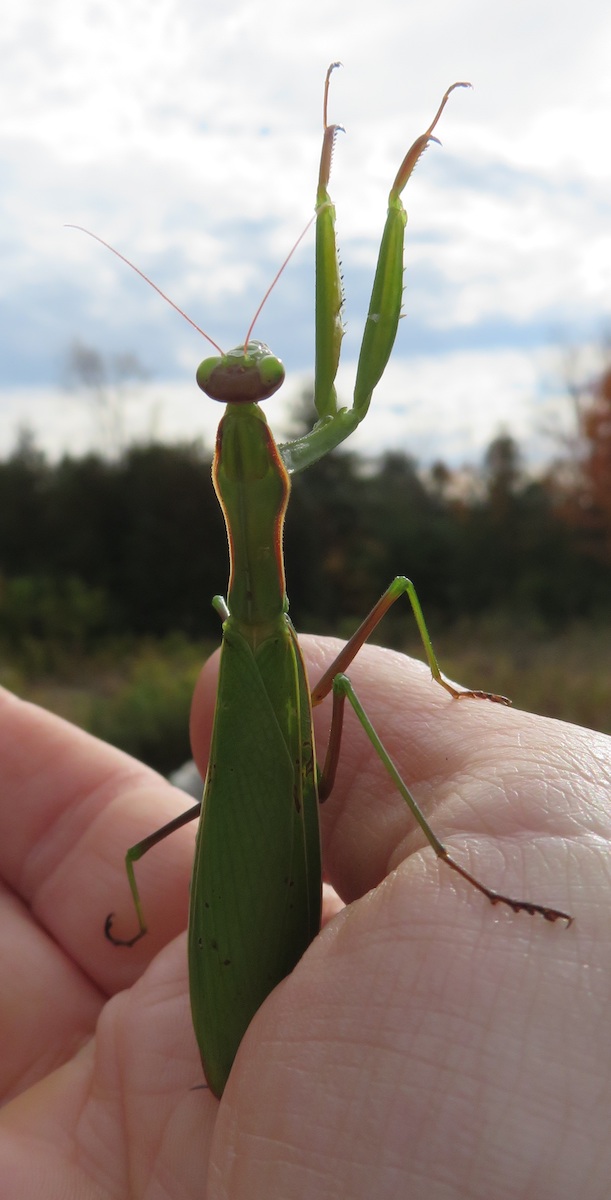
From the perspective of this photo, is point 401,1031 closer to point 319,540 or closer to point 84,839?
point 84,839

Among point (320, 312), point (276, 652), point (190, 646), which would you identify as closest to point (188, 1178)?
point (276, 652)

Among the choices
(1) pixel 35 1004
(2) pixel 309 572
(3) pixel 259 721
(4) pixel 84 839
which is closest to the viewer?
(3) pixel 259 721

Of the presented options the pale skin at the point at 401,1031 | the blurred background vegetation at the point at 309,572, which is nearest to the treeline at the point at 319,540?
the blurred background vegetation at the point at 309,572

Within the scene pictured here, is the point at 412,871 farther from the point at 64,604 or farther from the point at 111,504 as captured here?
the point at 111,504

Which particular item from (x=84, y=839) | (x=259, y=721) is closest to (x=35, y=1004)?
(x=84, y=839)

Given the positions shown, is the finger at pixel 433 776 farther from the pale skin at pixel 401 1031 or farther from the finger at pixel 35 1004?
the finger at pixel 35 1004

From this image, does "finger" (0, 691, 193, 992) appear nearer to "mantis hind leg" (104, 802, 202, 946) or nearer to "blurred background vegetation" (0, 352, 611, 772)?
"mantis hind leg" (104, 802, 202, 946)
